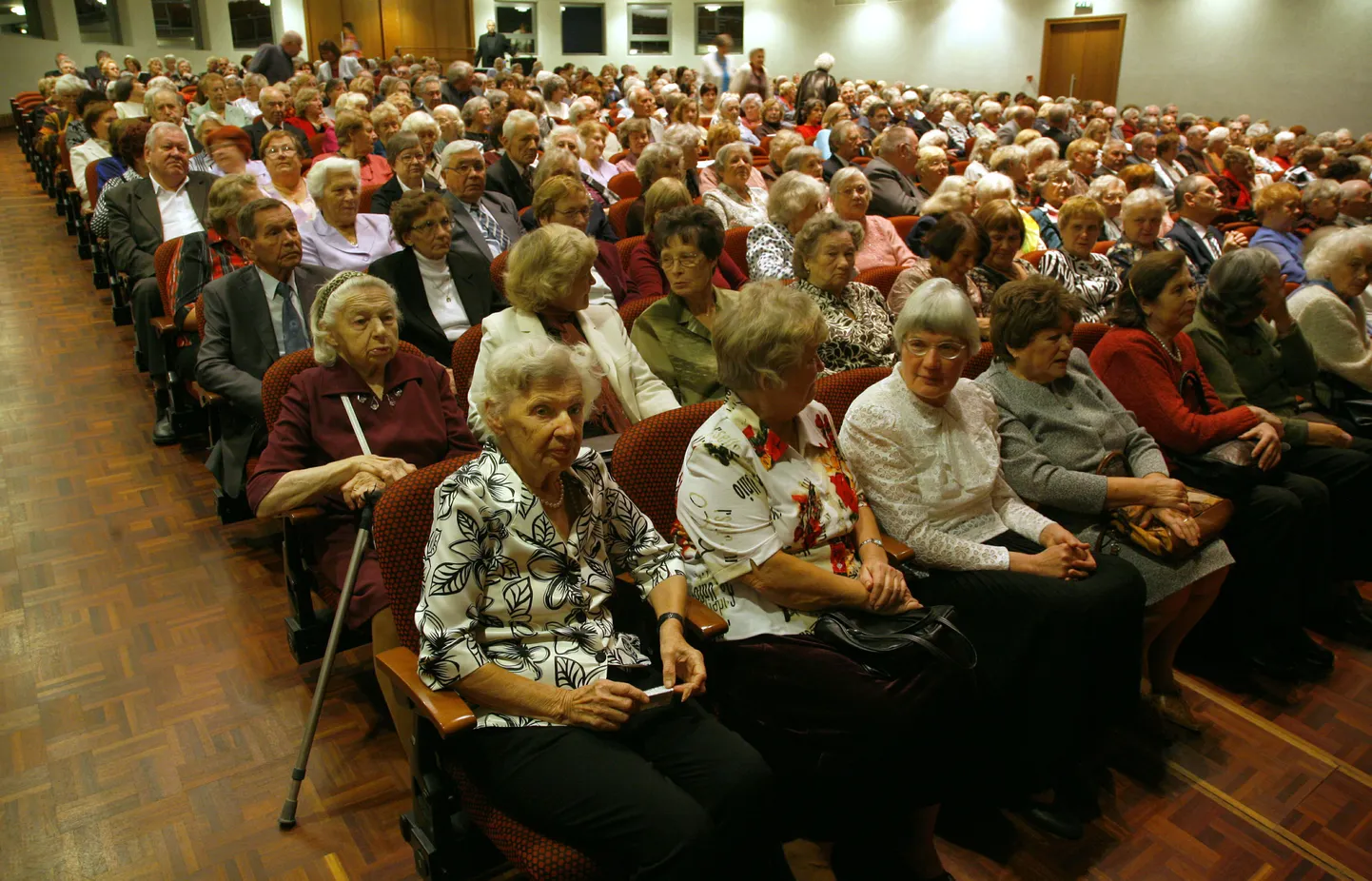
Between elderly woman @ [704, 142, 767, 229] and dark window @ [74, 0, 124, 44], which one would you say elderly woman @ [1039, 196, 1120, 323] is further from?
dark window @ [74, 0, 124, 44]

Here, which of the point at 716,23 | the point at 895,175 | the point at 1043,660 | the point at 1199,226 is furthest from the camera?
the point at 716,23

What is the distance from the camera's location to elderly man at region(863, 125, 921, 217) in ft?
18.6

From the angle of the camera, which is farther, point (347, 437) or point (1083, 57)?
point (1083, 57)

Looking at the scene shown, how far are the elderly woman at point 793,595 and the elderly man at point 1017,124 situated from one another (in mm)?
8357

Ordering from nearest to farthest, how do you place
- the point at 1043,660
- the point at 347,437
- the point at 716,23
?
the point at 1043,660
the point at 347,437
the point at 716,23

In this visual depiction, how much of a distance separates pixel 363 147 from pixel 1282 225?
5.01m

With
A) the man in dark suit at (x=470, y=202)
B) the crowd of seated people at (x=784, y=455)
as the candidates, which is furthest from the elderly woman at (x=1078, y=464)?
the man in dark suit at (x=470, y=202)

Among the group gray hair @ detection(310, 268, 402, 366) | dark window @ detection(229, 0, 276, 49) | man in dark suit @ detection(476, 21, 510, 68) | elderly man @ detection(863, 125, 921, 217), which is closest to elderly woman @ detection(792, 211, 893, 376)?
gray hair @ detection(310, 268, 402, 366)

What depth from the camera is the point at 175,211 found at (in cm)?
454

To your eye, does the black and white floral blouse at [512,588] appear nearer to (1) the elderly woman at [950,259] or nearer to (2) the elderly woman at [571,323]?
(2) the elderly woman at [571,323]

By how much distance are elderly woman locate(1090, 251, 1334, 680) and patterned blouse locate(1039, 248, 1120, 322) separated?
3.05 feet

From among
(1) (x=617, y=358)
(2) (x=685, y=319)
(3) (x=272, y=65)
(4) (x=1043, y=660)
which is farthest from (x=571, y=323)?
(3) (x=272, y=65)

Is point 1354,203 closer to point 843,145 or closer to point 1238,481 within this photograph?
point 843,145

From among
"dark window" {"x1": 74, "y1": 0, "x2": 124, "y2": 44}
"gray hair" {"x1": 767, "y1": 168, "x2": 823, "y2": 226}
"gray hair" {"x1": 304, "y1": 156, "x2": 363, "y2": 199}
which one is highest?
"dark window" {"x1": 74, "y1": 0, "x2": 124, "y2": 44}
